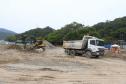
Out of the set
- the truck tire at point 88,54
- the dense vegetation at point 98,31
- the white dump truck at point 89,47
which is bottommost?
the truck tire at point 88,54

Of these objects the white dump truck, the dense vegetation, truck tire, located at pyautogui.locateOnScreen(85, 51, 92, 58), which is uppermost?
the dense vegetation

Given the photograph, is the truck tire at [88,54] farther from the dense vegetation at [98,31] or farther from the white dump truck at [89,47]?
the dense vegetation at [98,31]

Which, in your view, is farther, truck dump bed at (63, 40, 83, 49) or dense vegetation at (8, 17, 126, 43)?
dense vegetation at (8, 17, 126, 43)

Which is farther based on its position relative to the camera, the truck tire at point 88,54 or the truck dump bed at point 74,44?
the truck dump bed at point 74,44

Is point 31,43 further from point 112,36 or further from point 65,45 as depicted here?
point 112,36

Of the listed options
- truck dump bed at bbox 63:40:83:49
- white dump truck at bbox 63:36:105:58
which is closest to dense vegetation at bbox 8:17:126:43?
truck dump bed at bbox 63:40:83:49

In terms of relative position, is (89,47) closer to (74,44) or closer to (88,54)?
(88,54)

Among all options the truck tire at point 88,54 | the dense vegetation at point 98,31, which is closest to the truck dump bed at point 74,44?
the truck tire at point 88,54

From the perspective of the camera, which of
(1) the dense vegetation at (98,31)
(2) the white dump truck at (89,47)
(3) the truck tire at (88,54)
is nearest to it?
(2) the white dump truck at (89,47)

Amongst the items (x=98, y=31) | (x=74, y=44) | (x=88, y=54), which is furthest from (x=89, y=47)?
(x=98, y=31)

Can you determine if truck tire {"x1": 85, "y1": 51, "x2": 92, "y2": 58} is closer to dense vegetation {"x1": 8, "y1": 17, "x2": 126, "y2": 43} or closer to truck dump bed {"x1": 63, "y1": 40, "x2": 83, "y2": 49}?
truck dump bed {"x1": 63, "y1": 40, "x2": 83, "y2": 49}

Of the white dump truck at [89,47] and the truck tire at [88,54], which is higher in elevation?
the white dump truck at [89,47]

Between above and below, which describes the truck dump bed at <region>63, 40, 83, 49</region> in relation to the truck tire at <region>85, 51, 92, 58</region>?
above

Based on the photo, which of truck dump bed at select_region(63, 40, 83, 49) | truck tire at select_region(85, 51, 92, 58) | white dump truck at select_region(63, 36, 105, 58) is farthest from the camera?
truck dump bed at select_region(63, 40, 83, 49)
